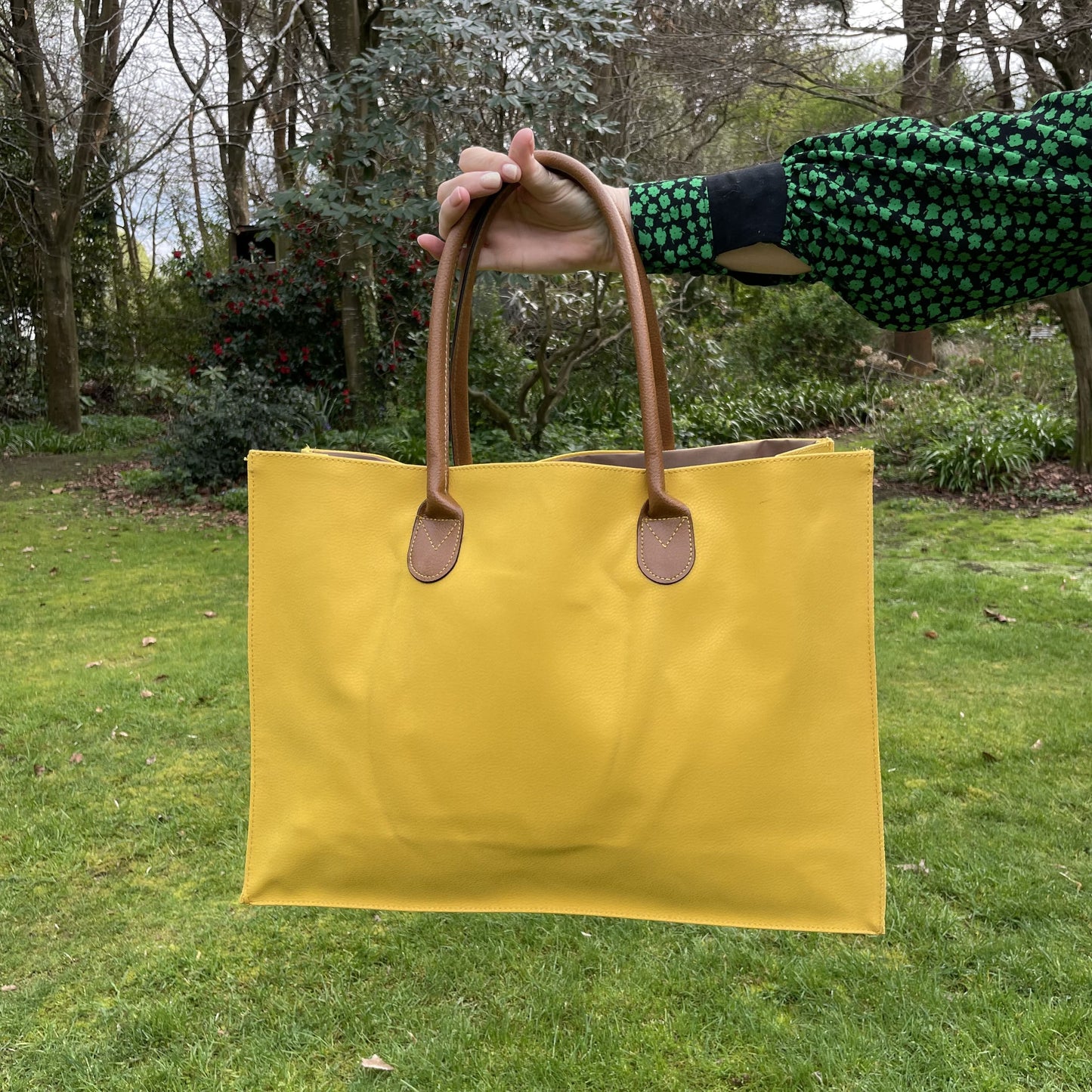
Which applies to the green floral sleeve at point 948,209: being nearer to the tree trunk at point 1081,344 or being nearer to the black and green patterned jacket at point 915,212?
the black and green patterned jacket at point 915,212

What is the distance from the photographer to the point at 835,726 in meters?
1.29

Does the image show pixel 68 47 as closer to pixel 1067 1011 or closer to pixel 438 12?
pixel 438 12

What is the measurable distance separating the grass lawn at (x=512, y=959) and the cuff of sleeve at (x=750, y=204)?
5.84 feet

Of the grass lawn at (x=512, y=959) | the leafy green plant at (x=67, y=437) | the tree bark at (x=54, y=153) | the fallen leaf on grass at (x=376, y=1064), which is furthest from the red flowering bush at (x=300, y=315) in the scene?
the fallen leaf on grass at (x=376, y=1064)

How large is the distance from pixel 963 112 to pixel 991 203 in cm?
923

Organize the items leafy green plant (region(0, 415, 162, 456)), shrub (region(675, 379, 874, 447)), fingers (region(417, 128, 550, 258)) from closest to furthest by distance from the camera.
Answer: fingers (region(417, 128, 550, 258)) < shrub (region(675, 379, 874, 447)) < leafy green plant (region(0, 415, 162, 456))

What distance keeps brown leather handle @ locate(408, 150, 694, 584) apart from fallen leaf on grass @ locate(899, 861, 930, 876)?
7.12 feet

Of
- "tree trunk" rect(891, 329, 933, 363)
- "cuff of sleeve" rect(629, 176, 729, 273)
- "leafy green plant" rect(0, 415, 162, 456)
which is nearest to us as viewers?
"cuff of sleeve" rect(629, 176, 729, 273)

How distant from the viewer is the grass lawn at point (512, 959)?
87.7 inches

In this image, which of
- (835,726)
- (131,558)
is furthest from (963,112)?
(835,726)

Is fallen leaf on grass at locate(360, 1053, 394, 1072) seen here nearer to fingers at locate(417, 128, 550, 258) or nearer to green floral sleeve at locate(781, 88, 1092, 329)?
fingers at locate(417, 128, 550, 258)

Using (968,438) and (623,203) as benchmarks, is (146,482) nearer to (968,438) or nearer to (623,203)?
(968,438)

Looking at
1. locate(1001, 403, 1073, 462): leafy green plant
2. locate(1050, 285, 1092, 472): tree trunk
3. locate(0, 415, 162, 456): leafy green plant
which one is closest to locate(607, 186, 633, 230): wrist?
locate(1050, 285, 1092, 472): tree trunk

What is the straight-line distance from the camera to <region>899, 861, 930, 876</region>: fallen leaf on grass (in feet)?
9.82
